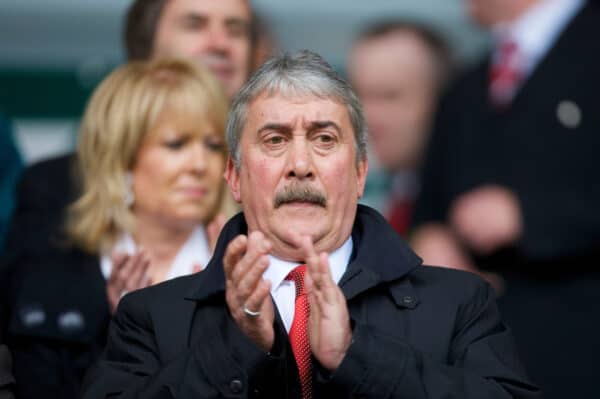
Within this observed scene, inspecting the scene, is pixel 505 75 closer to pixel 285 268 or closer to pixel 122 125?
pixel 122 125

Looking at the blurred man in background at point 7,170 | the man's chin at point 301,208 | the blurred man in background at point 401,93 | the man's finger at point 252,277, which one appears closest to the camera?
the man's finger at point 252,277

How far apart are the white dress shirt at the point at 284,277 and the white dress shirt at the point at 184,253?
40.5 inches

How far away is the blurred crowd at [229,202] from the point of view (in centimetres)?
483

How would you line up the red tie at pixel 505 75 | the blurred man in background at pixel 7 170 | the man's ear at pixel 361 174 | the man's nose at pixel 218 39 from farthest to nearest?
the man's nose at pixel 218 39 < the blurred man in background at pixel 7 170 < the red tie at pixel 505 75 < the man's ear at pixel 361 174

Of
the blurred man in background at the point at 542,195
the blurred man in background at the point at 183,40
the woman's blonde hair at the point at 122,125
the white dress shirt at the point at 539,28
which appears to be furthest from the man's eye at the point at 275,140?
the white dress shirt at the point at 539,28

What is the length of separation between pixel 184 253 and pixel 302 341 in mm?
1308

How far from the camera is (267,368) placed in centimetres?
357

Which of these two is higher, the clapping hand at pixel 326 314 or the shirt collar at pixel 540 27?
the shirt collar at pixel 540 27

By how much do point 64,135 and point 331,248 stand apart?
13.2 ft

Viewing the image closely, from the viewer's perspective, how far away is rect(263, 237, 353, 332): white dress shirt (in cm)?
381

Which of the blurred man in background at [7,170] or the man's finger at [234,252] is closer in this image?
the man's finger at [234,252]

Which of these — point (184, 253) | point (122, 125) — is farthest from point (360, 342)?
point (122, 125)

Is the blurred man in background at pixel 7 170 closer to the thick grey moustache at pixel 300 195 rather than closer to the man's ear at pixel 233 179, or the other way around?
the man's ear at pixel 233 179

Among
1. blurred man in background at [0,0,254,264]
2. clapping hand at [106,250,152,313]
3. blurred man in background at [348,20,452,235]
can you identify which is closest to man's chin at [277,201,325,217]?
clapping hand at [106,250,152,313]
